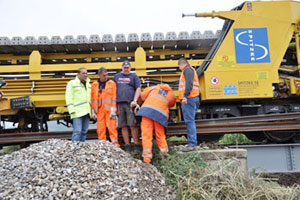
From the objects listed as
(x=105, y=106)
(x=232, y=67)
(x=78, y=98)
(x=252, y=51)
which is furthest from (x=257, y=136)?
(x=78, y=98)

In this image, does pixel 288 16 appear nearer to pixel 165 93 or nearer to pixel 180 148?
pixel 165 93

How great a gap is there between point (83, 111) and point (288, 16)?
17.3ft

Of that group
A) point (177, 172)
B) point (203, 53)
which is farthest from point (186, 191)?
point (203, 53)

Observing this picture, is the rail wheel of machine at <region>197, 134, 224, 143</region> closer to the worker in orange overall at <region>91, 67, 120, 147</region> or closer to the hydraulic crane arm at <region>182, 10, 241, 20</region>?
the worker in orange overall at <region>91, 67, 120, 147</region>

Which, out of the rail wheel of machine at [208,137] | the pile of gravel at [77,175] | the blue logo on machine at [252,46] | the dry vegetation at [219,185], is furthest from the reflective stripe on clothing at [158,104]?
the blue logo on machine at [252,46]

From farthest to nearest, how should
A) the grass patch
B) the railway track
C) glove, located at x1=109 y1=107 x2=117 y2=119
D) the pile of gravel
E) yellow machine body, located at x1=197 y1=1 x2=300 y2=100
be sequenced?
1. yellow machine body, located at x1=197 y1=1 x2=300 y2=100
2. the railway track
3. glove, located at x1=109 y1=107 x2=117 y2=119
4. the grass patch
5. the pile of gravel

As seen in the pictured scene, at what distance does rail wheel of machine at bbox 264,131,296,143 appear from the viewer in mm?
5305

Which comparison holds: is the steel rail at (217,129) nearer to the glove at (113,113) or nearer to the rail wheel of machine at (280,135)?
the rail wheel of machine at (280,135)

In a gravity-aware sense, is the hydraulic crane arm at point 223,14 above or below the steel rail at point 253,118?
above

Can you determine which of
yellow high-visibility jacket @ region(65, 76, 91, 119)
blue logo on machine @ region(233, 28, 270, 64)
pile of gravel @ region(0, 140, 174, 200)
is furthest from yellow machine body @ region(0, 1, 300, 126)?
pile of gravel @ region(0, 140, 174, 200)

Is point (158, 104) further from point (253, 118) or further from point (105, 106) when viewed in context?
point (253, 118)

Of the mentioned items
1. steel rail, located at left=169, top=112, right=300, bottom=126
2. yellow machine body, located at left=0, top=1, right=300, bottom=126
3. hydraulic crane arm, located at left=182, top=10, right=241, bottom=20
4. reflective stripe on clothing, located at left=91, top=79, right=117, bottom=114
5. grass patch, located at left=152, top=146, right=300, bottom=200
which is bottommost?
grass patch, located at left=152, top=146, right=300, bottom=200

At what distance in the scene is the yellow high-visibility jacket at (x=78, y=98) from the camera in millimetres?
4293

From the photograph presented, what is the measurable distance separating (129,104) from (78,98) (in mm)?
1059
